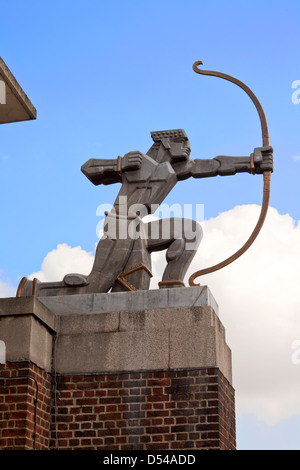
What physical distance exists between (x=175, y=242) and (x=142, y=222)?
20.9 inches

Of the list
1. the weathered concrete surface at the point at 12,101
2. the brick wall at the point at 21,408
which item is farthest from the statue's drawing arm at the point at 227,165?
the brick wall at the point at 21,408

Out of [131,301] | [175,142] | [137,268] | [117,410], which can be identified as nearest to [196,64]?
[175,142]

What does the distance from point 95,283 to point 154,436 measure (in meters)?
2.30

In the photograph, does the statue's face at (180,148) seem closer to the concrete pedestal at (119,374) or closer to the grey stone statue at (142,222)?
the grey stone statue at (142,222)

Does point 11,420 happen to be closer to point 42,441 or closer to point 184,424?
point 42,441

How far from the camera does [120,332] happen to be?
9219 mm

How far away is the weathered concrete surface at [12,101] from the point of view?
9.75 meters

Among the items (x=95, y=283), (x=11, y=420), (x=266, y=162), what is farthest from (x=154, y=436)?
(x=266, y=162)

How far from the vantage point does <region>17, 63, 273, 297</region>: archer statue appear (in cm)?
1004

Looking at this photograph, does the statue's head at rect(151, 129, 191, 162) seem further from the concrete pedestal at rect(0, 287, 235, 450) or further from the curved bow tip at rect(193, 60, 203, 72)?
the concrete pedestal at rect(0, 287, 235, 450)

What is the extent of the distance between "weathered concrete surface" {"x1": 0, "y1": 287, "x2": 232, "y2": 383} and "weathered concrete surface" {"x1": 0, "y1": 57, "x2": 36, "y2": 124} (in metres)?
2.70

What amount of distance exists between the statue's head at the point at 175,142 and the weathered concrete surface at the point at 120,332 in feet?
7.33

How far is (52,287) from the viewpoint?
10164 mm
